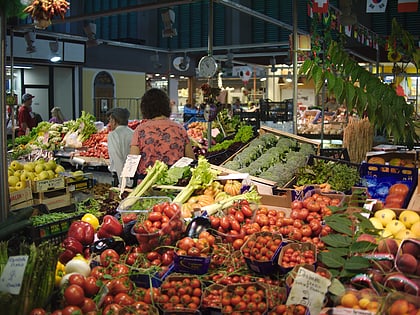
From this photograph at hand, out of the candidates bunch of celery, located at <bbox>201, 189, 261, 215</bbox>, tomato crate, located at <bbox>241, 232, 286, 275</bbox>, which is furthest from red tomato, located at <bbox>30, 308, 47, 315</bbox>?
bunch of celery, located at <bbox>201, 189, 261, 215</bbox>

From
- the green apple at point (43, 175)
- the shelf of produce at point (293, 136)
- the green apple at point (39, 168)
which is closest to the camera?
the green apple at point (43, 175)

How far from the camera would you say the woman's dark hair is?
504cm

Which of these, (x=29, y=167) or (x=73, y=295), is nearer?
(x=73, y=295)

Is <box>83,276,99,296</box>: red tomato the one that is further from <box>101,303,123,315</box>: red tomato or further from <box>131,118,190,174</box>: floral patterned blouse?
<box>131,118,190,174</box>: floral patterned blouse

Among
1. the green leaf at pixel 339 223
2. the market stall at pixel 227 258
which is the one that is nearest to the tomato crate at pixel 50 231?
the market stall at pixel 227 258

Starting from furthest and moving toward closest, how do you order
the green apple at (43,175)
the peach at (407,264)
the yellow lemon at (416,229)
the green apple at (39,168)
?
1. the green apple at (39,168)
2. the green apple at (43,175)
3. the yellow lemon at (416,229)
4. the peach at (407,264)

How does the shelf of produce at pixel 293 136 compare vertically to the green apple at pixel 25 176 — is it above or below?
above

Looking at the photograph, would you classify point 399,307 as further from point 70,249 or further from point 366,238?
point 70,249

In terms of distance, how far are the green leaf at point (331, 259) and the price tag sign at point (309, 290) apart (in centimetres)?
27

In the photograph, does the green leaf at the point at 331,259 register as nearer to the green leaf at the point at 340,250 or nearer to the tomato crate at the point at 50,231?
the green leaf at the point at 340,250

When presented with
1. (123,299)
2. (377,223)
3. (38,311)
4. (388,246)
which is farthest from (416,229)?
(38,311)

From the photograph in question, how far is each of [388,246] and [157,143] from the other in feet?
9.05

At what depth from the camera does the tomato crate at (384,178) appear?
382cm

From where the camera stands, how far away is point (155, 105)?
504cm
